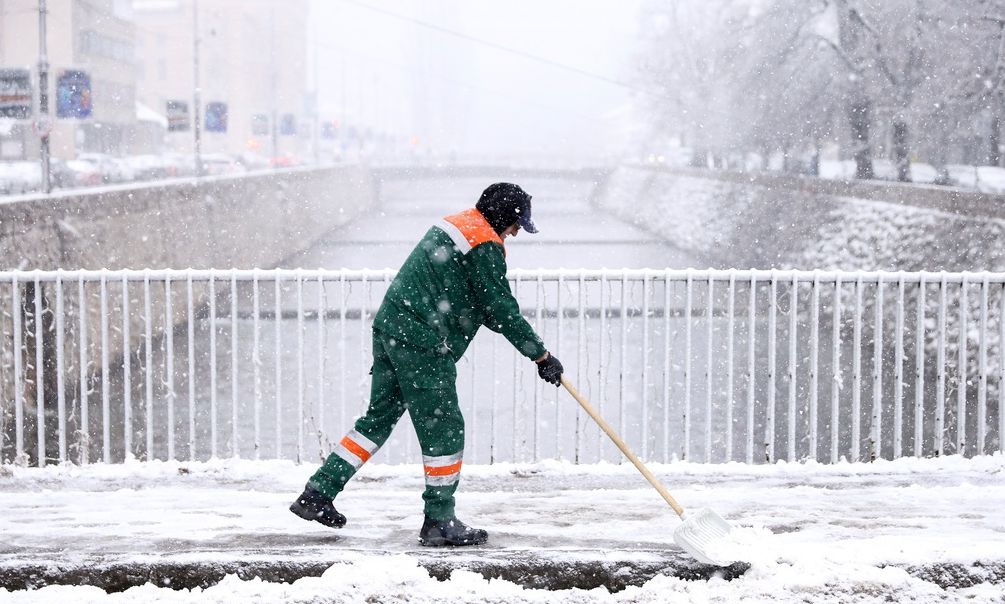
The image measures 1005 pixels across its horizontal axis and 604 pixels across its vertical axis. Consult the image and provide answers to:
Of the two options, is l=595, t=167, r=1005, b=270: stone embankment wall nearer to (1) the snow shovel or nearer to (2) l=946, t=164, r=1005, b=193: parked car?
(2) l=946, t=164, r=1005, b=193: parked car

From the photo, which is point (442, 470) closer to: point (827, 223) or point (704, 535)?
point (704, 535)

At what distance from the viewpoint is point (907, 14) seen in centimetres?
2958

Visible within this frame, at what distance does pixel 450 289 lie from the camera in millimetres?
5551

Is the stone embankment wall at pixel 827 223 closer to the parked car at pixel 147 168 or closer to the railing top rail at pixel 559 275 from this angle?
the railing top rail at pixel 559 275

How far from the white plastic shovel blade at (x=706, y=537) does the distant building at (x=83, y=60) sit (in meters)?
49.7

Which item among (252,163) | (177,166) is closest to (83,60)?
(252,163)

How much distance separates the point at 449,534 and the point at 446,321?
91cm

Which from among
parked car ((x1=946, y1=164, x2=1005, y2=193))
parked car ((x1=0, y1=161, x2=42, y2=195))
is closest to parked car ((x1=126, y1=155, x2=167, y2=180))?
parked car ((x1=0, y1=161, x2=42, y2=195))

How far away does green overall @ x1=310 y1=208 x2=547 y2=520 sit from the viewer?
5.50m

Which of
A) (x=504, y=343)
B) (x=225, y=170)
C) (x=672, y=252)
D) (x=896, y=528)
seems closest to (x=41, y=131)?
(x=504, y=343)

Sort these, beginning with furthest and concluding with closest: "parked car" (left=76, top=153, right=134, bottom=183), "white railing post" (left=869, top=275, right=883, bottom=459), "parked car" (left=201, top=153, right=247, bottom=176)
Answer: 1. "parked car" (left=201, top=153, right=247, bottom=176)
2. "parked car" (left=76, top=153, right=134, bottom=183)
3. "white railing post" (left=869, top=275, right=883, bottom=459)

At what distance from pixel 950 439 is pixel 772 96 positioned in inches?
867

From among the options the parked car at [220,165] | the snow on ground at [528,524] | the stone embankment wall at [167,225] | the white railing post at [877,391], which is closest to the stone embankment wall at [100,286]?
the stone embankment wall at [167,225]

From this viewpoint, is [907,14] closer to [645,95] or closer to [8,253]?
[8,253]
